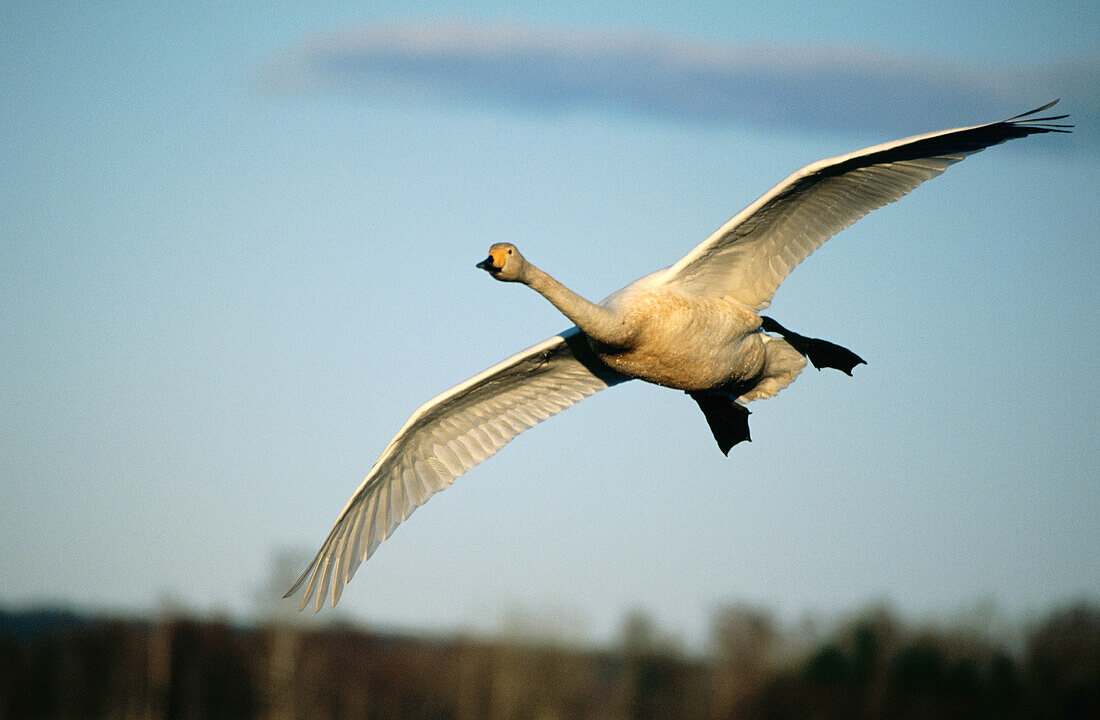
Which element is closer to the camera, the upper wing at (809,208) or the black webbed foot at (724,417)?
the upper wing at (809,208)

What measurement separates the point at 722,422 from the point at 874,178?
267cm

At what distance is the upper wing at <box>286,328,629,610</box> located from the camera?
1013cm

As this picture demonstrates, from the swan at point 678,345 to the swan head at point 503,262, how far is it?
13mm

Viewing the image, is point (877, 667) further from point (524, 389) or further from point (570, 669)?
point (524, 389)

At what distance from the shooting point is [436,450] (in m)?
10.8

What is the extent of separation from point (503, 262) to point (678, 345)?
5.47 feet

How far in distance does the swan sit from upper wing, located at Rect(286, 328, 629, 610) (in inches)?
0.5

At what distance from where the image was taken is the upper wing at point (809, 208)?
30.3 feet

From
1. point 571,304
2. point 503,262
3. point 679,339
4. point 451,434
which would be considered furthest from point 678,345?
point 451,434

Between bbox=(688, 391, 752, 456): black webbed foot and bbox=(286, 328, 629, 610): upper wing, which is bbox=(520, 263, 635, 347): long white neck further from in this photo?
bbox=(688, 391, 752, 456): black webbed foot

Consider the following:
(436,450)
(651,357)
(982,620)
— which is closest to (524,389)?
(436,450)

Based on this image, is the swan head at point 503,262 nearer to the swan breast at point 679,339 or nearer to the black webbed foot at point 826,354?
the swan breast at point 679,339

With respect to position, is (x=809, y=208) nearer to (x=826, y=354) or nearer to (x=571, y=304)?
(x=826, y=354)

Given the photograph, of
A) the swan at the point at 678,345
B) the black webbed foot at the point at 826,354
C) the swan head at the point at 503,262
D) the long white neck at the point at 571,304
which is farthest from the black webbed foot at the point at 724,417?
the swan head at the point at 503,262
